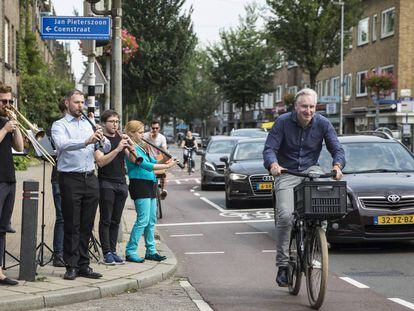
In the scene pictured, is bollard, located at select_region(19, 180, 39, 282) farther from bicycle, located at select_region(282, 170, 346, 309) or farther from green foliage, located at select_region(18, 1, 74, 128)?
green foliage, located at select_region(18, 1, 74, 128)

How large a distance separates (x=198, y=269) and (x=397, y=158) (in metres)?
4.13

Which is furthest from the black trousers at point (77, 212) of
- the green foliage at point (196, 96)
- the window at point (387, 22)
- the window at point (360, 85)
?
the green foliage at point (196, 96)

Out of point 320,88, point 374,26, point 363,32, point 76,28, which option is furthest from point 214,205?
point 320,88

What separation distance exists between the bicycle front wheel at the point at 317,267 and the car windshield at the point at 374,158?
436 cm

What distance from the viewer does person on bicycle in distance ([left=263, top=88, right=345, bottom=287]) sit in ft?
23.6

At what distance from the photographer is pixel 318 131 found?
730 centimetres

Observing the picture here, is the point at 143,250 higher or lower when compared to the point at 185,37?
lower

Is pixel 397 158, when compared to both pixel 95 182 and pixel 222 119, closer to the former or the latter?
pixel 95 182

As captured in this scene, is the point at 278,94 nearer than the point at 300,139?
No

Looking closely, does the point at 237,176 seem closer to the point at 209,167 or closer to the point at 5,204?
the point at 209,167

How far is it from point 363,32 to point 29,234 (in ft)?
135

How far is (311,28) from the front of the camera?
39000mm

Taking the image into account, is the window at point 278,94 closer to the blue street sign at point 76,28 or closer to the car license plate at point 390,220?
the blue street sign at point 76,28

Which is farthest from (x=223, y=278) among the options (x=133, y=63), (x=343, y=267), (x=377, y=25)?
(x=377, y=25)
